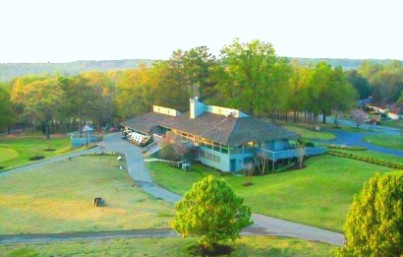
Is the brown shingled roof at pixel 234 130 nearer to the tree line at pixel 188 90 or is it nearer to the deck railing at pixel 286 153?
the deck railing at pixel 286 153

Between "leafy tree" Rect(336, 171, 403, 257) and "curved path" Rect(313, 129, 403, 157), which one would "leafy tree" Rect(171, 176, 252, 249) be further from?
"curved path" Rect(313, 129, 403, 157)

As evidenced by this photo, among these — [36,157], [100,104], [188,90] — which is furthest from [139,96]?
[36,157]

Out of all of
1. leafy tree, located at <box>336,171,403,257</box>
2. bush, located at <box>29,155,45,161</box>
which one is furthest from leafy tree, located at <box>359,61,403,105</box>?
leafy tree, located at <box>336,171,403,257</box>

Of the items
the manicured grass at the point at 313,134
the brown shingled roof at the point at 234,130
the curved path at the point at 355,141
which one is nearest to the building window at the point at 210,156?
the brown shingled roof at the point at 234,130

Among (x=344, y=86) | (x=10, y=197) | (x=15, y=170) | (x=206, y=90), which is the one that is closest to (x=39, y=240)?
(x=10, y=197)

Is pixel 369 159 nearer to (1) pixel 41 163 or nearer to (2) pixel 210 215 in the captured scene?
(2) pixel 210 215

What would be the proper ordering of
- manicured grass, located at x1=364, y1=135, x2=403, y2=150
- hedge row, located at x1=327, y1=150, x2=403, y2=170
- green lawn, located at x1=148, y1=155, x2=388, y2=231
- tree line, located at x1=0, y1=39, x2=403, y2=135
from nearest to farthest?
green lawn, located at x1=148, y1=155, x2=388, y2=231, hedge row, located at x1=327, y1=150, x2=403, y2=170, manicured grass, located at x1=364, y1=135, x2=403, y2=150, tree line, located at x1=0, y1=39, x2=403, y2=135

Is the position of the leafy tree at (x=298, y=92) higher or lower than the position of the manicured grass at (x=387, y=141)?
higher

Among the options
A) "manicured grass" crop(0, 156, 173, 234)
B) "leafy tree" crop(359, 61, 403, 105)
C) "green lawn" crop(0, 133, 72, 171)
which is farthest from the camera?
"leafy tree" crop(359, 61, 403, 105)
